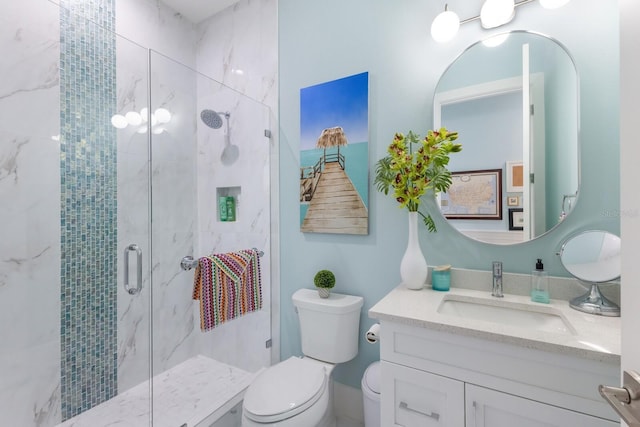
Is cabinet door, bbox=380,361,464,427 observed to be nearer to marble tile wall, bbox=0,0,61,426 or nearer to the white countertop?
the white countertop

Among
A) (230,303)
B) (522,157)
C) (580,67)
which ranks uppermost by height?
(580,67)

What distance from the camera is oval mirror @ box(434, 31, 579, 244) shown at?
1185 millimetres

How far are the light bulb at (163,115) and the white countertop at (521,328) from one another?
4.64 feet

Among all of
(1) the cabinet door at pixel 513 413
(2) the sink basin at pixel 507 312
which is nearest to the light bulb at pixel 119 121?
(2) the sink basin at pixel 507 312

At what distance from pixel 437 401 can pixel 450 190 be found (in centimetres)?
87

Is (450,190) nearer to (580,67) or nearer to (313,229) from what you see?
(580,67)

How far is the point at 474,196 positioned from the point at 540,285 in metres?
0.44

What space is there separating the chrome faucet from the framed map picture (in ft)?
0.70

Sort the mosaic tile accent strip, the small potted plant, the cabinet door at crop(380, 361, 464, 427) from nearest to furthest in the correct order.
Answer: the cabinet door at crop(380, 361, 464, 427), the mosaic tile accent strip, the small potted plant

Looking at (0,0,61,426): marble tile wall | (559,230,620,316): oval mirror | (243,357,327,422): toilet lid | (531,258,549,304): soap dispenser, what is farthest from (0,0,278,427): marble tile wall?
(559,230,620,316): oval mirror

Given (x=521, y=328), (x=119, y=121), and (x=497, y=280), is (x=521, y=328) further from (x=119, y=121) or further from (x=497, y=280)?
(x=119, y=121)

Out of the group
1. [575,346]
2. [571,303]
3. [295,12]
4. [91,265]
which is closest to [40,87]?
[91,265]

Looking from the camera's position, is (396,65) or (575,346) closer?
(575,346)

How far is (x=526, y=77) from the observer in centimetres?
124
